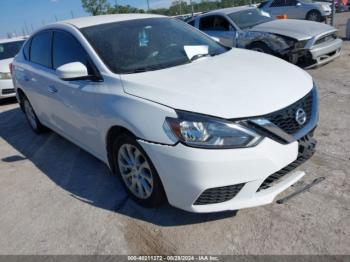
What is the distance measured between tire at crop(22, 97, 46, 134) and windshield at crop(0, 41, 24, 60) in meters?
4.57

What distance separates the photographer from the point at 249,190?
2.65 meters

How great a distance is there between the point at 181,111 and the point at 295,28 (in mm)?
5854

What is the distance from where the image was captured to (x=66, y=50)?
402 cm

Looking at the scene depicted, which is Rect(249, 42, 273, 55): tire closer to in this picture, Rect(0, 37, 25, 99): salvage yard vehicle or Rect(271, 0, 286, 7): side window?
Rect(0, 37, 25, 99): salvage yard vehicle

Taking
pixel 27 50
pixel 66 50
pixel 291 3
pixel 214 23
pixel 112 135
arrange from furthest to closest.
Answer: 1. pixel 291 3
2. pixel 214 23
3. pixel 27 50
4. pixel 66 50
5. pixel 112 135

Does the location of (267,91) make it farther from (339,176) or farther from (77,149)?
(77,149)

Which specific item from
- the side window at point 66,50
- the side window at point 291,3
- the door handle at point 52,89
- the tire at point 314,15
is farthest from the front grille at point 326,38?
the side window at point 291,3

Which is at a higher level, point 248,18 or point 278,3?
point 248,18

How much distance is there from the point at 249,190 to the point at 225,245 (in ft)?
1.49

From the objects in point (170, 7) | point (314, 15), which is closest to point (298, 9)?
point (314, 15)

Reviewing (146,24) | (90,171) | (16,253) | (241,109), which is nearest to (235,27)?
(146,24)

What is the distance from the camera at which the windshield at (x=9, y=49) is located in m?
9.71

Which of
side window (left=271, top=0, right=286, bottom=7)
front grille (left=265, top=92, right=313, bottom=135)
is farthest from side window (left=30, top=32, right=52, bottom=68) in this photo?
side window (left=271, top=0, right=286, bottom=7)

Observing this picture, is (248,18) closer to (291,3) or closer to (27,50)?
(27,50)
